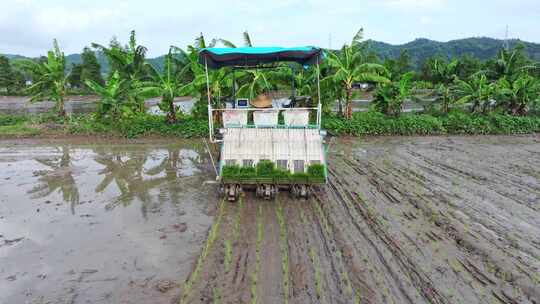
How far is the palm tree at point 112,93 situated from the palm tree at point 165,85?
890mm

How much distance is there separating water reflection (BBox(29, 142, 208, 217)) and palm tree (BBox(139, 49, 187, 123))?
2.30 m

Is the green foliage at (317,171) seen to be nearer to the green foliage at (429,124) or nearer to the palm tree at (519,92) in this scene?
the green foliage at (429,124)

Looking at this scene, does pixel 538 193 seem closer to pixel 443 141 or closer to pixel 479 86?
pixel 443 141

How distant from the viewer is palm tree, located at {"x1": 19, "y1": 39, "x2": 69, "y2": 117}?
17594 millimetres

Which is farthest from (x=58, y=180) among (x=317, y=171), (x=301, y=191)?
(x=317, y=171)

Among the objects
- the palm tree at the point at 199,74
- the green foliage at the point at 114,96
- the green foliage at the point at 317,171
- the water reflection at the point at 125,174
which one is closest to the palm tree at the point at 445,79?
the palm tree at the point at 199,74

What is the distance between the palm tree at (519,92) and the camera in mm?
17875

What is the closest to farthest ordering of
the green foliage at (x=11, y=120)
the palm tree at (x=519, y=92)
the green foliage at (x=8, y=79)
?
the palm tree at (x=519, y=92) < the green foliage at (x=11, y=120) < the green foliage at (x=8, y=79)

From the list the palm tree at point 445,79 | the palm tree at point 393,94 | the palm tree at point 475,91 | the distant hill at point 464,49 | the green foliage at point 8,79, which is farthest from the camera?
the distant hill at point 464,49

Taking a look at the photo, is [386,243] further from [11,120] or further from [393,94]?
[11,120]

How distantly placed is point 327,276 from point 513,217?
15.5 ft

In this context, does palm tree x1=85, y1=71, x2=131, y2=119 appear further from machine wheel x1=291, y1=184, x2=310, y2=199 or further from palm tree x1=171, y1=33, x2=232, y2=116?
machine wheel x1=291, y1=184, x2=310, y2=199

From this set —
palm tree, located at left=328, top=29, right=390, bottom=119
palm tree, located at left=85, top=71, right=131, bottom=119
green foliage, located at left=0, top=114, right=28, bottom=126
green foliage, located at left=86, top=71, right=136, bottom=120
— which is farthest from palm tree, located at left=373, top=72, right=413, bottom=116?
green foliage, located at left=0, top=114, right=28, bottom=126

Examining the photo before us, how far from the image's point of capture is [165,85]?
15.7 meters
